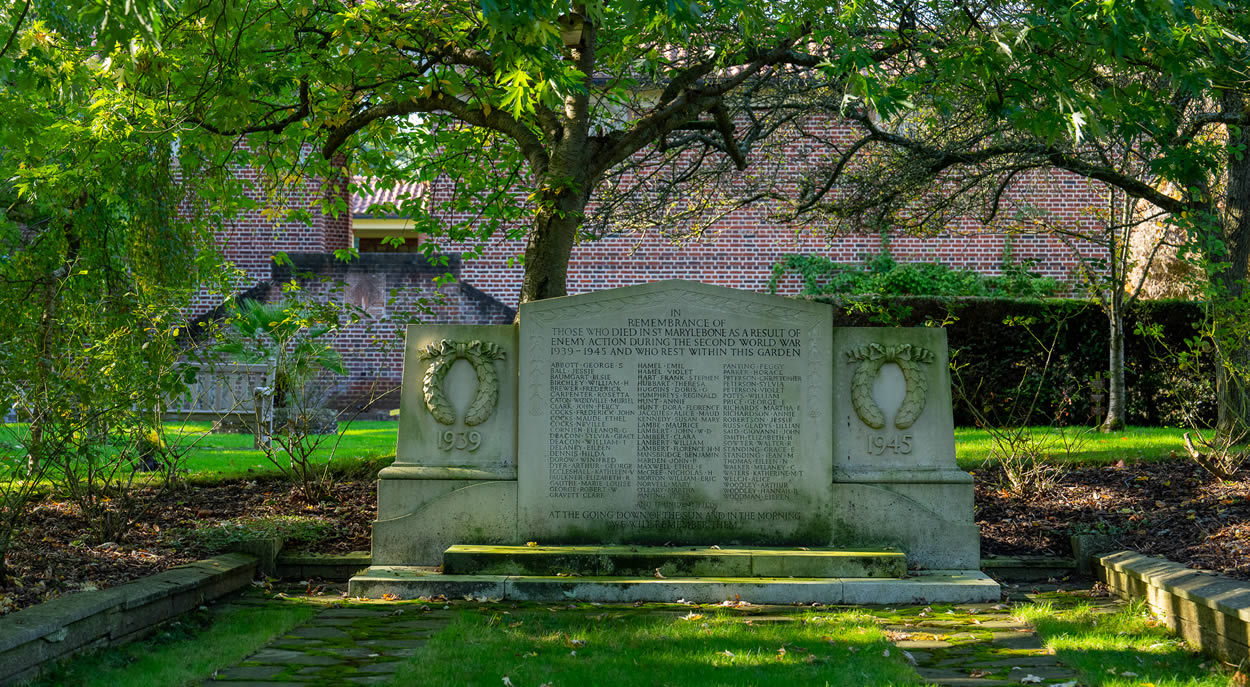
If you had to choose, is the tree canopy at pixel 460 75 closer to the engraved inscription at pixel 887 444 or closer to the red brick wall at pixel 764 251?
the engraved inscription at pixel 887 444

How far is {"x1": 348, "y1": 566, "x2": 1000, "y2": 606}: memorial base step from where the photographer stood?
673 cm

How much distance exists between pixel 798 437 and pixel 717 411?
59cm

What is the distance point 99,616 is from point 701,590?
3.40 meters

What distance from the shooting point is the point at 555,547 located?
7.35 m

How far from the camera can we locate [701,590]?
6750 mm

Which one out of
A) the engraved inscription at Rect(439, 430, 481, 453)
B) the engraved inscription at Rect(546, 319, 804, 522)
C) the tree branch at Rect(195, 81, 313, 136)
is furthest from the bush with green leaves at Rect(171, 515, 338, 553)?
the tree branch at Rect(195, 81, 313, 136)

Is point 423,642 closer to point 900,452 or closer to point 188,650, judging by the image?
point 188,650

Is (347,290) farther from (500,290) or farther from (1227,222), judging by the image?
(1227,222)

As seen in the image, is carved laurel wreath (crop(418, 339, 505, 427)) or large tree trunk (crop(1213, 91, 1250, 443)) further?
large tree trunk (crop(1213, 91, 1250, 443))

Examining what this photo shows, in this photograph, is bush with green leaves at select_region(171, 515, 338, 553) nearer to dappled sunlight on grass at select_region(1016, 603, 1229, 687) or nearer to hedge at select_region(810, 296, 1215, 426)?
dappled sunlight on grass at select_region(1016, 603, 1229, 687)

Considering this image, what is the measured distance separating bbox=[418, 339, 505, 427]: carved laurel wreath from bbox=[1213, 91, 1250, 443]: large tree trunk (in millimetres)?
5789

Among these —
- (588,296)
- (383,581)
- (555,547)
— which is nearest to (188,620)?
(383,581)

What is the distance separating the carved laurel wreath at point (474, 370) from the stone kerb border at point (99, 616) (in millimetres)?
1717

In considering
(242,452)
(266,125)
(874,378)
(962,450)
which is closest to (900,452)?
(874,378)
